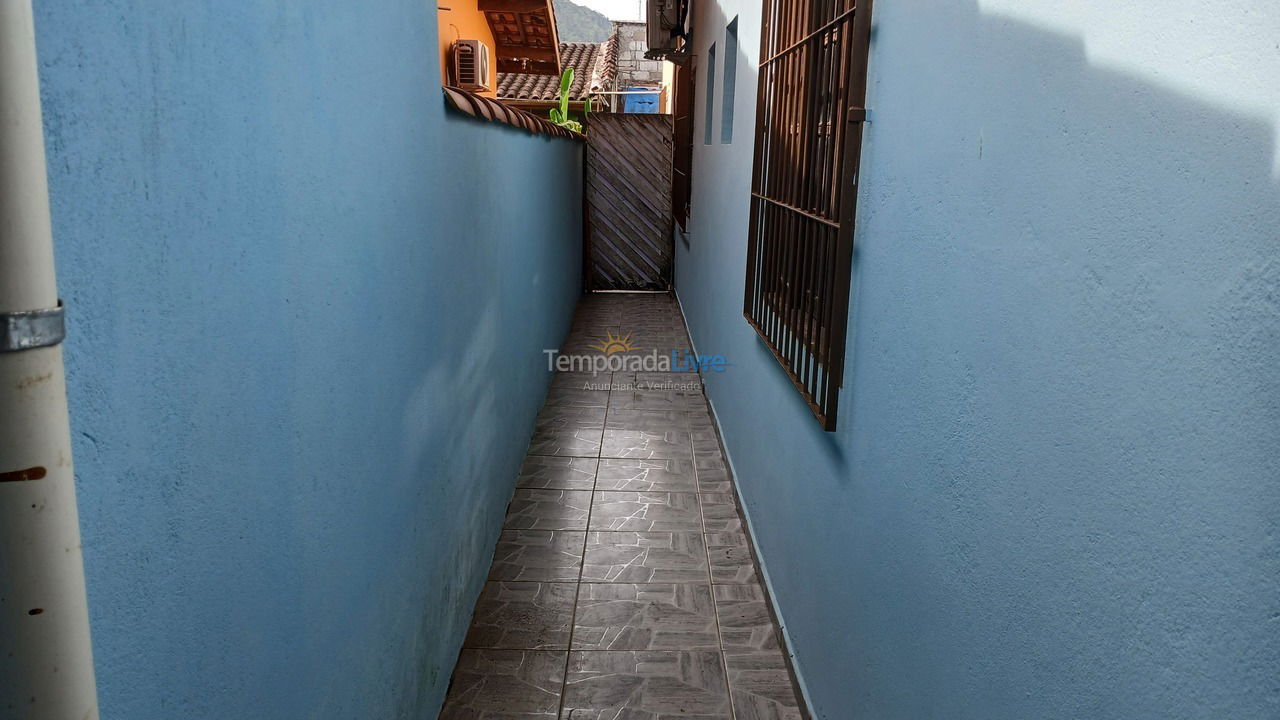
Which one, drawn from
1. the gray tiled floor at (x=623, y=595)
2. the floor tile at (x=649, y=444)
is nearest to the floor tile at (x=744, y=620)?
the gray tiled floor at (x=623, y=595)

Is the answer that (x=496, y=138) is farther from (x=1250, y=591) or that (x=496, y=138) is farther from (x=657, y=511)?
(x=1250, y=591)

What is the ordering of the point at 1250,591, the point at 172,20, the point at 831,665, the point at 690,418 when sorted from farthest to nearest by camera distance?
the point at 690,418 → the point at 831,665 → the point at 172,20 → the point at 1250,591

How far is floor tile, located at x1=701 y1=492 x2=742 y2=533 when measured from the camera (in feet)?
16.7

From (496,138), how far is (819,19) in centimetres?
195

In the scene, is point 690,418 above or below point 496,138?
below

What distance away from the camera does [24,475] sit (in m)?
0.86

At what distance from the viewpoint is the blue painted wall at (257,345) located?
42.9 inches

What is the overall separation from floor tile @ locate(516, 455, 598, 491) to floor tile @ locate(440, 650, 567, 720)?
6.28 ft

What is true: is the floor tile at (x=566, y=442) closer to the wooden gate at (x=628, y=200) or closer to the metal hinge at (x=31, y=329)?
the metal hinge at (x=31, y=329)

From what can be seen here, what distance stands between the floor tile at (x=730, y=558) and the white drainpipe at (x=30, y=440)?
12.5ft

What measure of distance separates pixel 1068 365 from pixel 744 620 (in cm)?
300

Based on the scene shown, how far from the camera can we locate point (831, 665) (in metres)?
2.98

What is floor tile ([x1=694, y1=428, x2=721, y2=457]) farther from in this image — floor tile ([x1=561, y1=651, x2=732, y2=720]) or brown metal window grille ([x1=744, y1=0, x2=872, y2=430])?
floor tile ([x1=561, y1=651, x2=732, y2=720])

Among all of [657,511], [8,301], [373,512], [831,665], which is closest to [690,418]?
[657,511]
